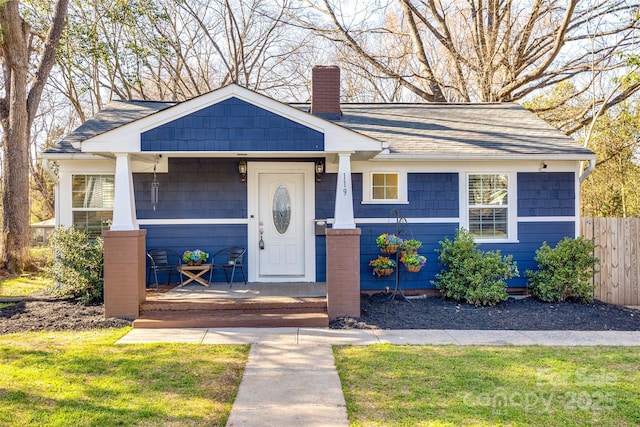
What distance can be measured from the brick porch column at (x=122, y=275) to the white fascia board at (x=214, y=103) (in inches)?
50.5

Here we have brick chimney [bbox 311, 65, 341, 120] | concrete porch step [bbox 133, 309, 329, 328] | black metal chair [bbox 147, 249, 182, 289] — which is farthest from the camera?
brick chimney [bbox 311, 65, 341, 120]

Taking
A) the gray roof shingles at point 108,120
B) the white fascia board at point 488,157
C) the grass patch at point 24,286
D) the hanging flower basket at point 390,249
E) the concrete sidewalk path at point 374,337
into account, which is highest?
the gray roof shingles at point 108,120

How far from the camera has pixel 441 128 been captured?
9211 millimetres

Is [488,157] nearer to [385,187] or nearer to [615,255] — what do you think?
[385,187]

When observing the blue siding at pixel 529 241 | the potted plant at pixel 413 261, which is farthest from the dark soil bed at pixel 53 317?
the blue siding at pixel 529 241

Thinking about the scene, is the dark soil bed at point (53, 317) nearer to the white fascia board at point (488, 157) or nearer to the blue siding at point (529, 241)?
the white fascia board at point (488, 157)

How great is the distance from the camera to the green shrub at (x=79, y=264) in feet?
23.9

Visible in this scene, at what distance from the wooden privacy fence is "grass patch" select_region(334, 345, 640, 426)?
3267mm

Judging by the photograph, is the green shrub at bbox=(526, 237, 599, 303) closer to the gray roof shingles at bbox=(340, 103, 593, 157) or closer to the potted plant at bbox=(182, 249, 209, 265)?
the gray roof shingles at bbox=(340, 103, 593, 157)

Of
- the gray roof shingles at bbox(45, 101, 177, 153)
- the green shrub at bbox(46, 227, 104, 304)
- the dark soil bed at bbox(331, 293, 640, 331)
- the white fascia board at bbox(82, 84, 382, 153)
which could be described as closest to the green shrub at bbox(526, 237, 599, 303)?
the dark soil bed at bbox(331, 293, 640, 331)

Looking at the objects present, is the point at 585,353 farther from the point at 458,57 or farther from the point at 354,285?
the point at 458,57

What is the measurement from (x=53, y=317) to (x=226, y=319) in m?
2.61

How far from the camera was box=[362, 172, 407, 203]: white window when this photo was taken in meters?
8.16

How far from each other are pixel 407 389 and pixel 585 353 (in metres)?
2.57
